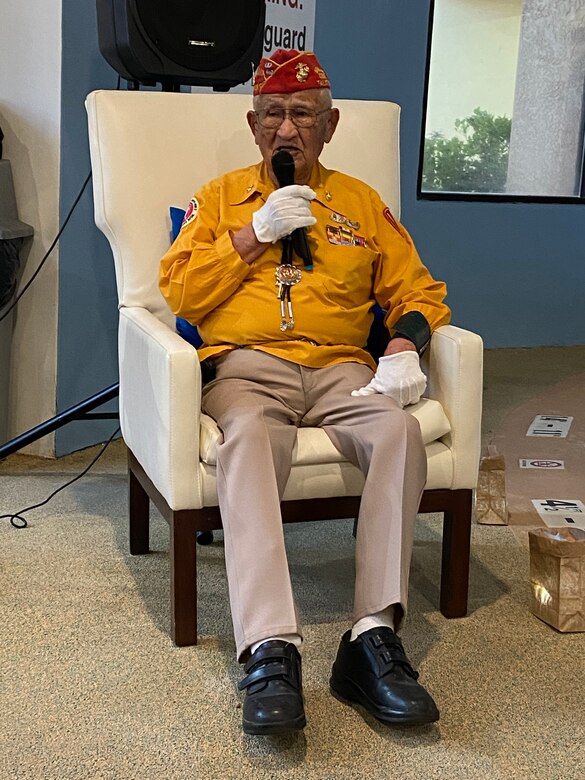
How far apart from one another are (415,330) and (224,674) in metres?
0.74

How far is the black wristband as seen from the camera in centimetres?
196

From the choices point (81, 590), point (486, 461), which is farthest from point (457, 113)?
point (81, 590)

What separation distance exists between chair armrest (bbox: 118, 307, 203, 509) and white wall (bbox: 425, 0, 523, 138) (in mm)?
3058

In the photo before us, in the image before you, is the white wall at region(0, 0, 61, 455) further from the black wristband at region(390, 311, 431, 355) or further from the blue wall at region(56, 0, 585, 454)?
the black wristband at region(390, 311, 431, 355)

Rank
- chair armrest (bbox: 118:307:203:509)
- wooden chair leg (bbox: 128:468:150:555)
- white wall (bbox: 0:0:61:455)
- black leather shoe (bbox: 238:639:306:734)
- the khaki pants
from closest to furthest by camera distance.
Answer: black leather shoe (bbox: 238:639:306:734) < the khaki pants < chair armrest (bbox: 118:307:203:509) < wooden chair leg (bbox: 128:468:150:555) < white wall (bbox: 0:0:61:455)

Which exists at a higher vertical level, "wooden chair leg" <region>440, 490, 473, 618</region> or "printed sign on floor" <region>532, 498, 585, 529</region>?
"wooden chair leg" <region>440, 490, 473, 618</region>

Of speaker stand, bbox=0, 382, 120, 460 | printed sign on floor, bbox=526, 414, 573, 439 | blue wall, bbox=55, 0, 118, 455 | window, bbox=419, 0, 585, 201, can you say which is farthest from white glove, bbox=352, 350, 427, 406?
window, bbox=419, 0, 585, 201

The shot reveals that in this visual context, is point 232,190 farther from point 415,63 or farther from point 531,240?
point 531,240

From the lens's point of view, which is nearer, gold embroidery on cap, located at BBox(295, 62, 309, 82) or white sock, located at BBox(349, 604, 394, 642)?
white sock, located at BBox(349, 604, 394, 642)

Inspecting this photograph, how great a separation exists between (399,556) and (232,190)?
2.75 feet

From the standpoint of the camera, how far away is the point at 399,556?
1681 millimetres

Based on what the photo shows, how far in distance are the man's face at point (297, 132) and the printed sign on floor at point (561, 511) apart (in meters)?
1.13

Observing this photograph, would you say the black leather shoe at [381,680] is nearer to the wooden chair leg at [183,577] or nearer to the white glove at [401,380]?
the wooden chair leg at [183,577]

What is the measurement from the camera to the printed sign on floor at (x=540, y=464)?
3006 millimetres
